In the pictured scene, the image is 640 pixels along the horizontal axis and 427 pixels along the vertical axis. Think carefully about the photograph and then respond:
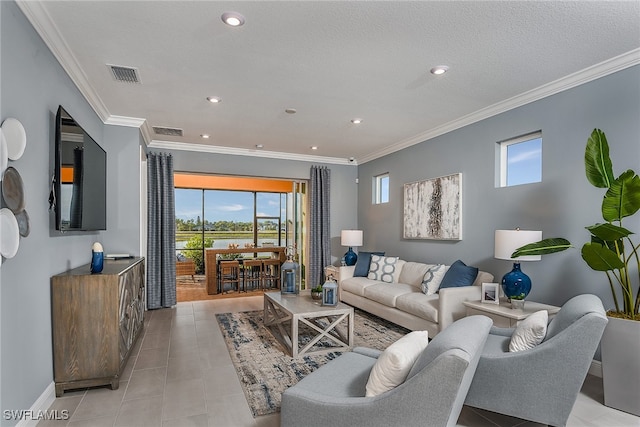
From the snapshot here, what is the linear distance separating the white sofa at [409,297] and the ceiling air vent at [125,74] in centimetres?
363

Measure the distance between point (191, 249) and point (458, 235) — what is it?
22.4 feet

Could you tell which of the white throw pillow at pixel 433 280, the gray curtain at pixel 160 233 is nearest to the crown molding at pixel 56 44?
the gray curtain at pixel 160 233

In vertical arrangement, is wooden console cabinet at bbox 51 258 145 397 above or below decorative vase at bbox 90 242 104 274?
below

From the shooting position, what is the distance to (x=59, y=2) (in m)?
2.17

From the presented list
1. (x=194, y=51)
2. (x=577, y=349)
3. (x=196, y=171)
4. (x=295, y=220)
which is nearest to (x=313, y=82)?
(x=194, y=51)

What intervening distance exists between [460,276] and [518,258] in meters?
0.92

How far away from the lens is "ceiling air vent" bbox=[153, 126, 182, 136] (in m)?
A: 4.94

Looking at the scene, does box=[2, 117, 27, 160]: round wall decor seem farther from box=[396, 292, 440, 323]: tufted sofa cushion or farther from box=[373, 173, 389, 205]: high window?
box=[373, 173, 389, 205]: high window

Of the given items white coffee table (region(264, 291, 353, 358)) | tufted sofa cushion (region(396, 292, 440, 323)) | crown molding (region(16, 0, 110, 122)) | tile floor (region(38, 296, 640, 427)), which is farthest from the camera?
tufted sofa cushion (region(396, 292, 440, 323))

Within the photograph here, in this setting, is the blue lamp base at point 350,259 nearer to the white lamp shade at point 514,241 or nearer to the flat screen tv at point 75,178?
the white lamp shade at point 514,241

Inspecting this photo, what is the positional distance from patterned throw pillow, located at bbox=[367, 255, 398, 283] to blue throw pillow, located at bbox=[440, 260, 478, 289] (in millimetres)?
1092

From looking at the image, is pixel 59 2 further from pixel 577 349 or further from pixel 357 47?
pixel 577 349

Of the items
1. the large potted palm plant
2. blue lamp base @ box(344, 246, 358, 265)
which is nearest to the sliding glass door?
blue lamp base @ box(344, 246, 358, 265)

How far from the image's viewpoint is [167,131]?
5078 millimetres
